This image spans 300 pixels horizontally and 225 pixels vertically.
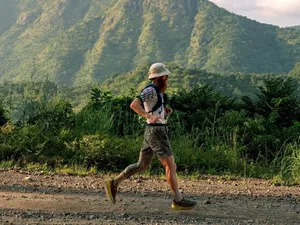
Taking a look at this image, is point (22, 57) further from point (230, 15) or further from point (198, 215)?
point (198, 215)

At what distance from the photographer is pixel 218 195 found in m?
6.19

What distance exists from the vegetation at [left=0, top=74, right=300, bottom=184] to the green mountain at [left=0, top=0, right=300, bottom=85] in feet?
349

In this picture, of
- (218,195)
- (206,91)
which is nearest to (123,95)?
(206,91)

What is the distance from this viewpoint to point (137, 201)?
18.2 feet

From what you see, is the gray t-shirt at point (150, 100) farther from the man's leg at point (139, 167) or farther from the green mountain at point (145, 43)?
the green mountain at point (145, 43)

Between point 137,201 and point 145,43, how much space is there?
142625mm

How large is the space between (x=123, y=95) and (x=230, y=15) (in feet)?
498

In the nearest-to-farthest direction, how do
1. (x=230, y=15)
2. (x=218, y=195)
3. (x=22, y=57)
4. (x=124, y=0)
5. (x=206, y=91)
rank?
(x=218, y=195) < (x=206, y=91) < (x=22, y=57) < (x=230, y=15) < (x=124, y=0)

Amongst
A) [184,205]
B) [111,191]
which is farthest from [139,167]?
[184,205]

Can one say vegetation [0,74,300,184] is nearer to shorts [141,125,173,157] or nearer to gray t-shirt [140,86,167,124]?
shorts [141,125,173,157]

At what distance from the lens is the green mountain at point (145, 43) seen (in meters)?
129

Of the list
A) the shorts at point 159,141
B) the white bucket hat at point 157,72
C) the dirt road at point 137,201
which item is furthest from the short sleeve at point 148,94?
the dirt road at point 137,201

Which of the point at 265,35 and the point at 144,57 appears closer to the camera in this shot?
the point at 144,57

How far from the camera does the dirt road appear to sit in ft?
15.6
